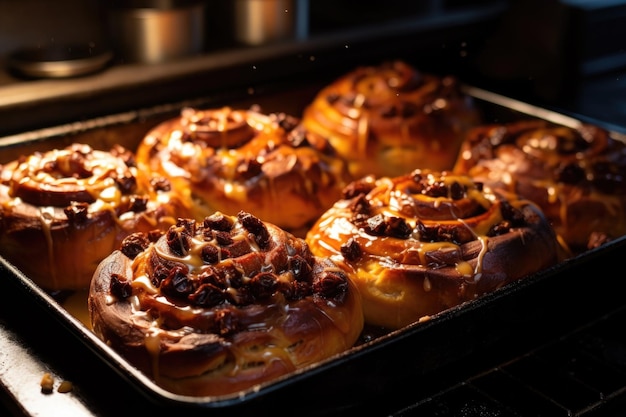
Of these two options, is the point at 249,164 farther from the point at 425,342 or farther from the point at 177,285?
the point at 425,342

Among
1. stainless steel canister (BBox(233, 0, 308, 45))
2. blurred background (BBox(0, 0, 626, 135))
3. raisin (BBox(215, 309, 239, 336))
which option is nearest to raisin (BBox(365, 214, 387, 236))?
raisin (BBox(215, 309, 239, 336))

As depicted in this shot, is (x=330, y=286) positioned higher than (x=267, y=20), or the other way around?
(x=267, y=20)

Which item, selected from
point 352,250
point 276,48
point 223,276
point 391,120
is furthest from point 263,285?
A: point 276,48

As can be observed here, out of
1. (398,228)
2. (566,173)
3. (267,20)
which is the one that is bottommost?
(566,173)

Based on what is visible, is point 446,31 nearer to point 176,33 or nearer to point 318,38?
point 318,38

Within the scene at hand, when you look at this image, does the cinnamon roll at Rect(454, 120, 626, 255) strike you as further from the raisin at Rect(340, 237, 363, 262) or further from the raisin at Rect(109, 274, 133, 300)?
the raisin at Rect(109, 274, 133, 300)

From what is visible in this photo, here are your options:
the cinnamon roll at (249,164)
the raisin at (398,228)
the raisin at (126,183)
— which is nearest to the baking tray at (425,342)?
the raisin at (398,228)
